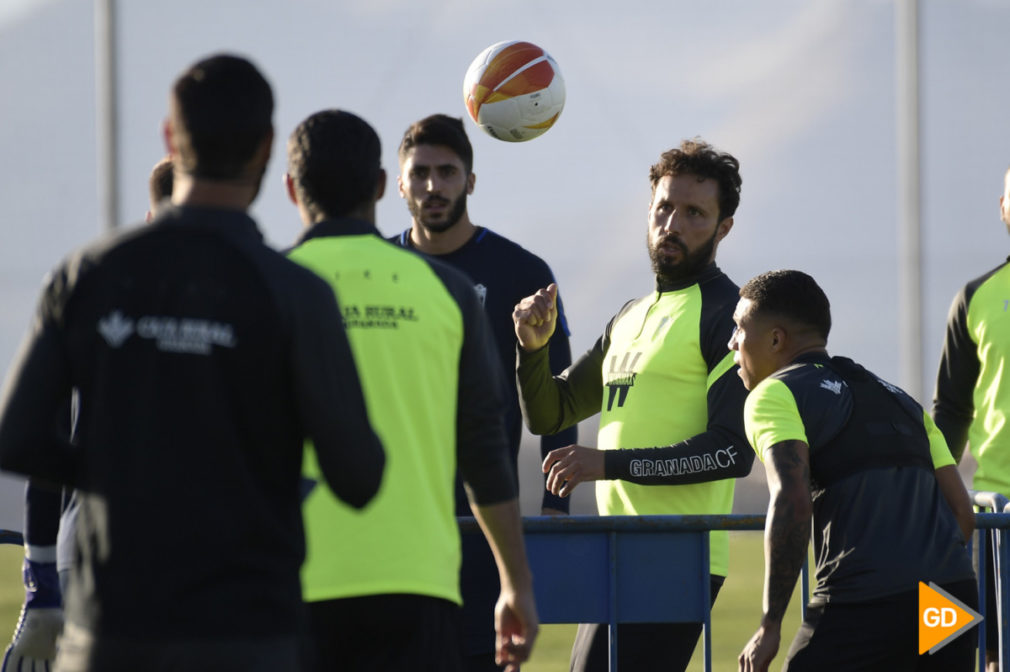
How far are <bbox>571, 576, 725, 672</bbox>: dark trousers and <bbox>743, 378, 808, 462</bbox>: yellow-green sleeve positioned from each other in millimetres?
830

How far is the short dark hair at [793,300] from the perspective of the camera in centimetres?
371

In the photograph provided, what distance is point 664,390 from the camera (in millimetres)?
4363

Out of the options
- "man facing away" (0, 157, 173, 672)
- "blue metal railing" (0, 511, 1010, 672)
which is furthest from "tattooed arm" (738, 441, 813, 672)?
"man facing away" (0, 157, 173, 672)

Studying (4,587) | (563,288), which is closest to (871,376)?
(4,587)

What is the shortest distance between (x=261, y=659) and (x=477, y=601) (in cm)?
233

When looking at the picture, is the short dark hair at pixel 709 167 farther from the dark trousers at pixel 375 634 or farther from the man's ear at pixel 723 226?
the dark trousers at pixel 375 634

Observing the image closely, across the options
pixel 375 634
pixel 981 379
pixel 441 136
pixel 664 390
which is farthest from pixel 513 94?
pixel 375 634

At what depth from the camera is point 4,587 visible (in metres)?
10.9

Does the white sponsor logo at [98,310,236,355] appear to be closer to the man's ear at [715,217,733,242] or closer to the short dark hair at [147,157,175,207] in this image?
the short dark hair at [147,157,175,207]

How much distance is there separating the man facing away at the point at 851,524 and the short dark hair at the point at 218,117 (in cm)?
171

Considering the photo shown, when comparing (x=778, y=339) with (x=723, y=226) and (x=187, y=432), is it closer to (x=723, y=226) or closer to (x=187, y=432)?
(x=723, y=226)

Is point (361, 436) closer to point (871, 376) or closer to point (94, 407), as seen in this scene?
point (94, 407)

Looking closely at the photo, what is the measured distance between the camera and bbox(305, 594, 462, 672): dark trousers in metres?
2.69

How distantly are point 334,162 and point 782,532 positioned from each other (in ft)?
4.81
